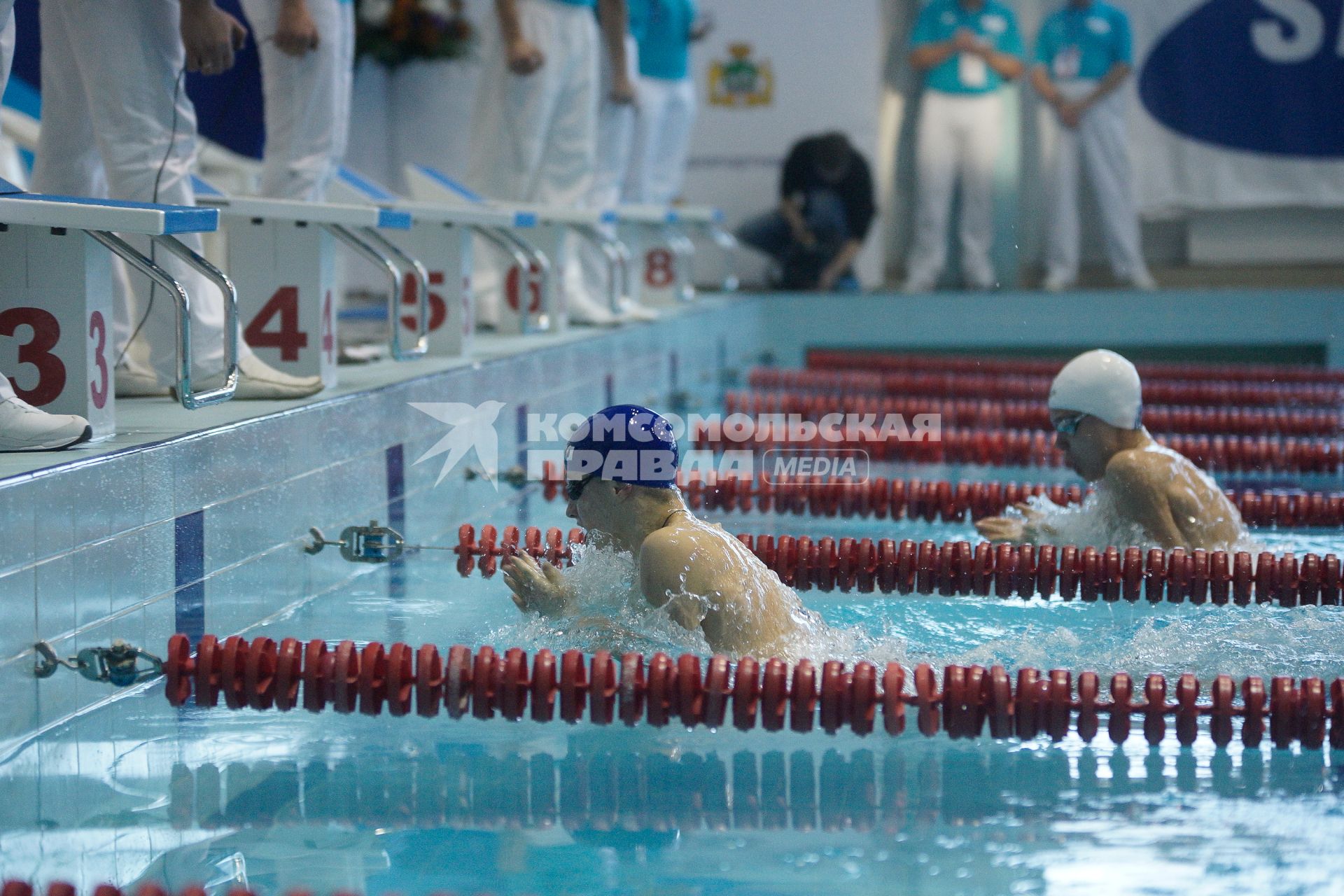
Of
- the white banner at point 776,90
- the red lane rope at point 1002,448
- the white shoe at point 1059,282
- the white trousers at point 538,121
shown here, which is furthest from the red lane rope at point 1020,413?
the white banner at point 776,90

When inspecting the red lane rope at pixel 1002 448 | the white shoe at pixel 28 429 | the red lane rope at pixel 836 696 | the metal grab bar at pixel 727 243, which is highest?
the metal grab bar at pixel 727 243

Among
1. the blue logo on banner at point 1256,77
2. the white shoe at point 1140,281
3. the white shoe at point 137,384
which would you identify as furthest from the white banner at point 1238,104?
the white shoe at point 137,384

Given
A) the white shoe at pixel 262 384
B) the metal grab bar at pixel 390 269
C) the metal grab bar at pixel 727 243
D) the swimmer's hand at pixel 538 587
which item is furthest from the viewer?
the metal grab bar at pixel 727 243

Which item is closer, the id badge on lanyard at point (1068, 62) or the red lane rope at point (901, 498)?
the red lane rope at point (901, 498)

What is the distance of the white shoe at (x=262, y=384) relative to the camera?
12.6 feet

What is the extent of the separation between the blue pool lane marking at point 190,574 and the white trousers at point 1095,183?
29.9ft

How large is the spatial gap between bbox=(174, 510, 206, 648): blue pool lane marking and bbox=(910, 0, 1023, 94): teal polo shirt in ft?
29.5

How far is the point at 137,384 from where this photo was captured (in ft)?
12.7

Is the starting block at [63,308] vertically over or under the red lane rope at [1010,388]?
over

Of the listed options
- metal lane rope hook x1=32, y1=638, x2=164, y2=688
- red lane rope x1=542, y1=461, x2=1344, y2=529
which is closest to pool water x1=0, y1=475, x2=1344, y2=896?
metal lane rope hook x1=32, y1=638, x2=164, y2=688

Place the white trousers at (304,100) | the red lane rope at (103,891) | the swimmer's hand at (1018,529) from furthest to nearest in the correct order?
the white trousers at (304,100) < the swimmer's hand at (1018,529) < the red lane rope at (103,891)

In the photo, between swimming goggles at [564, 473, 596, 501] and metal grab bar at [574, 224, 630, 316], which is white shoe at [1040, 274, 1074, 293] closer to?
metal grab bar at [574, 224, 630, 316]

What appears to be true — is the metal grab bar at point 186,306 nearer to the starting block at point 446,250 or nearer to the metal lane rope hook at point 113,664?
the metal lane rope hook at point 113,664

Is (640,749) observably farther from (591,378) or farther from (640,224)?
(640,224)
